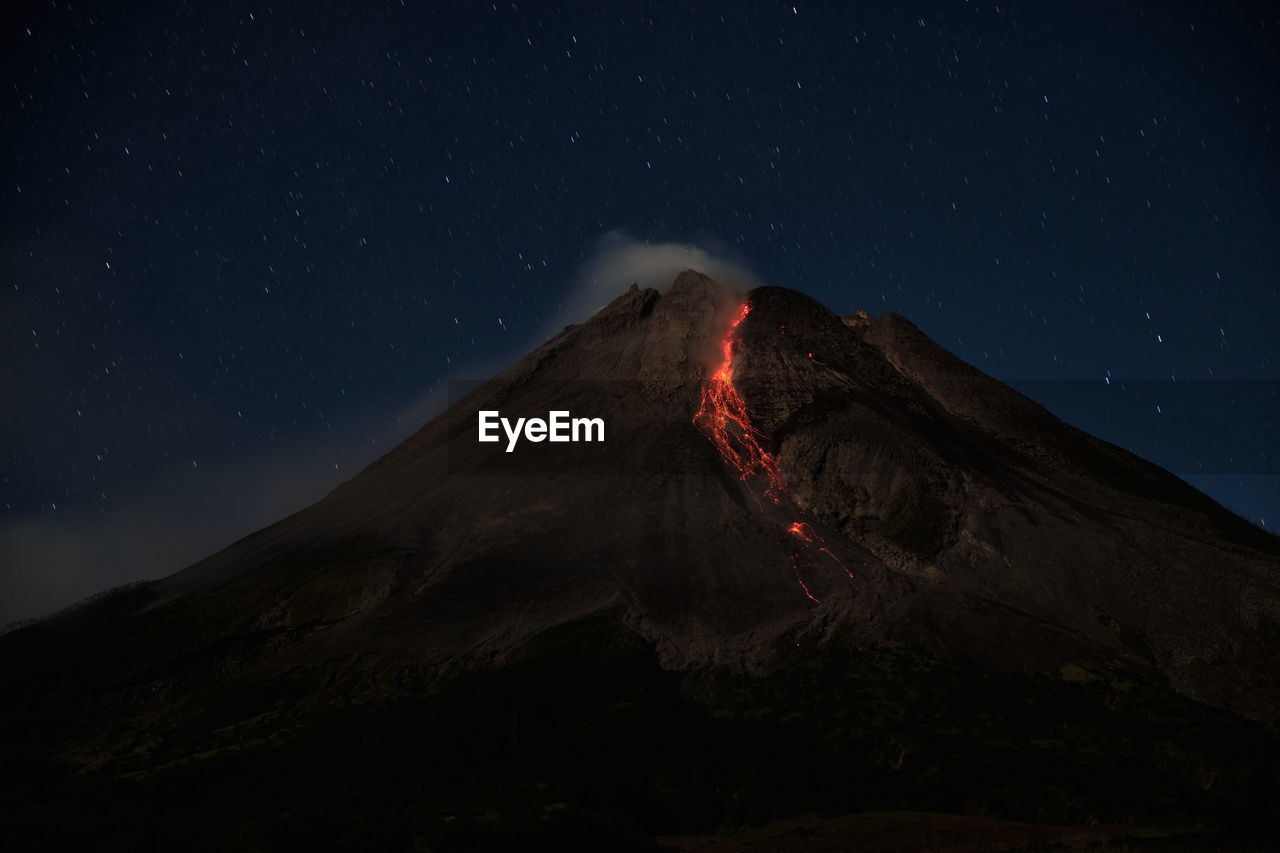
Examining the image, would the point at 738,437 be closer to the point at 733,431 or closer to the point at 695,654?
the point at 733,431

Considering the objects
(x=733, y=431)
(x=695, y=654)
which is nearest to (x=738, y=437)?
(x=733, y=431)

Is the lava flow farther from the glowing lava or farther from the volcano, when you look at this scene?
the volcano

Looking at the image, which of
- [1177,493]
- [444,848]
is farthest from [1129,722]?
[1177,493]

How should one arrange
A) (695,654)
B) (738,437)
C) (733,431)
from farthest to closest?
1. (733,431)
2. (738,437)
3. (695,654)

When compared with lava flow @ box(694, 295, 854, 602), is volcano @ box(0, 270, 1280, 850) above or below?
below

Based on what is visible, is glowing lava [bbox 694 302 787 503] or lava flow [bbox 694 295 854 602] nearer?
lava flow [bbox 694 295 854 602]

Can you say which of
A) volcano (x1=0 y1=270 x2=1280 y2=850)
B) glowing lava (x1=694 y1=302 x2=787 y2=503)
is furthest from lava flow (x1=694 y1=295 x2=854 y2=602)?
volcano (x1=0 y1=270 x2=1280 y2=850)
